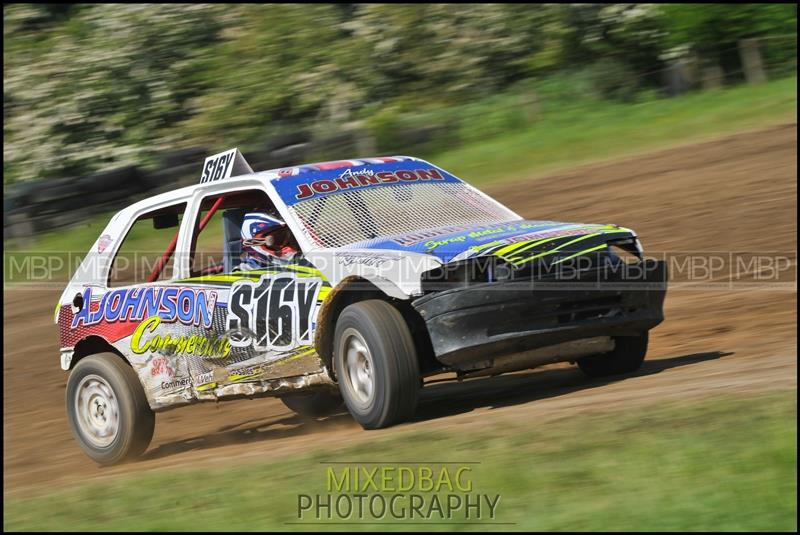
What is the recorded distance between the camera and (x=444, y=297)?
6.23 meters

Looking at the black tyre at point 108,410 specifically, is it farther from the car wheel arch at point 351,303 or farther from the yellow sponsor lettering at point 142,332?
the car wheel arch at point 351,303

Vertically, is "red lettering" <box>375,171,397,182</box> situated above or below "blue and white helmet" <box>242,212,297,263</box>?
above

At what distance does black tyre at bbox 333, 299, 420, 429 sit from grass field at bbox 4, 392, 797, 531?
351 millimetres

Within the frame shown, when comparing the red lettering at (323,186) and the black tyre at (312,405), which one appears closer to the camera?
the red lettering at (323,186)

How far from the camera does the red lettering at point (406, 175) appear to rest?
7.75m

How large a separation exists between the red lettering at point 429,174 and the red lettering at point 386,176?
0.67 ft

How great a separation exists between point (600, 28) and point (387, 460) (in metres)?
18.4

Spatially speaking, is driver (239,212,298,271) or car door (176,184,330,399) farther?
driver (239,212,298,271)

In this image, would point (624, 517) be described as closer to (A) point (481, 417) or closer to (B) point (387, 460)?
(B) point (387, 460)

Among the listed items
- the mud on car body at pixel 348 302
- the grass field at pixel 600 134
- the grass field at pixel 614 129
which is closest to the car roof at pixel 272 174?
the mud on car body at pixel 348 302

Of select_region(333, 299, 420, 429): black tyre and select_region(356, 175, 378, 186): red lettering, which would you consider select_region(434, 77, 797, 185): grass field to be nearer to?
select_region(356, 175, 378, 186): red lettering

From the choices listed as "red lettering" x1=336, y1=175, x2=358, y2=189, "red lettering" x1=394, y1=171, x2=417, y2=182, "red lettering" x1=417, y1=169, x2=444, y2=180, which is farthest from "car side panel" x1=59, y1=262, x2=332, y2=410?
"red lettering" x1=417, y1=169, x2=444, y2=180

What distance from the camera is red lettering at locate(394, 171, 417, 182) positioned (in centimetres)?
775

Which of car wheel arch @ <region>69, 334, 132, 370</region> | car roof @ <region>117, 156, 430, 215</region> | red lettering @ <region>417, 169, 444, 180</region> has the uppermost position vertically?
car roof @ <region>117, 156, 430, 215</region>
